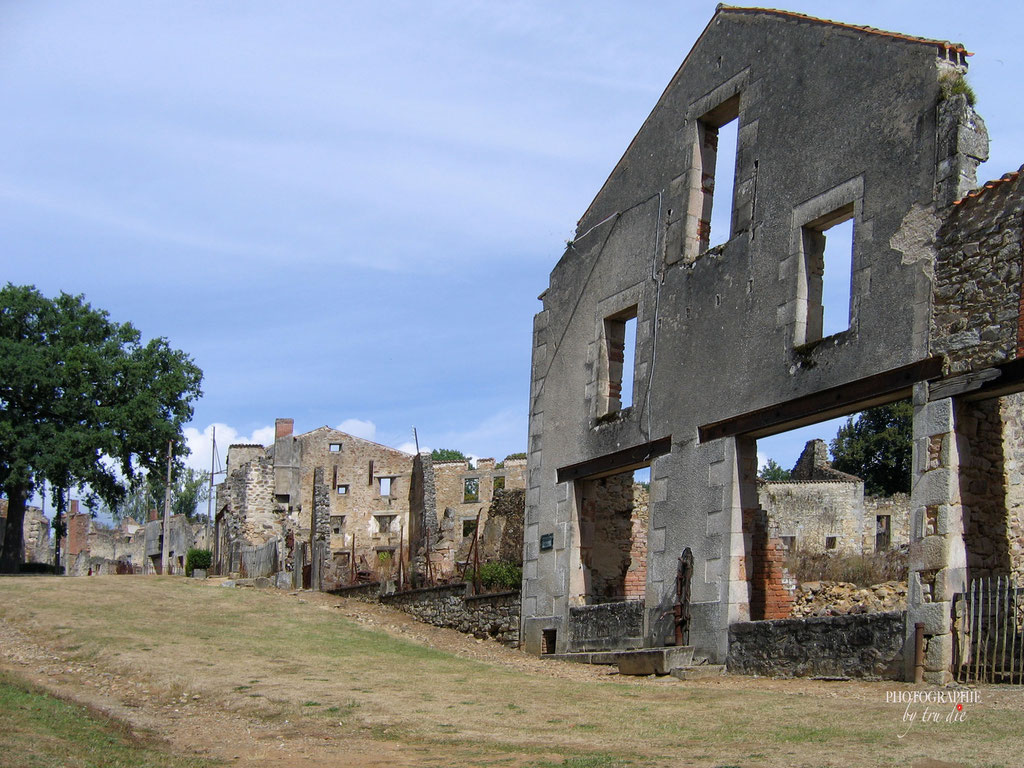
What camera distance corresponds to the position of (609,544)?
20.1 m

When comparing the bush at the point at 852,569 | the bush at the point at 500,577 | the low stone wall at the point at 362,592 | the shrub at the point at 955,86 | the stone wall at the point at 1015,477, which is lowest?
the low stone wall at the point at 362,592

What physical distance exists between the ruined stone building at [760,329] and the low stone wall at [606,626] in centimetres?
4

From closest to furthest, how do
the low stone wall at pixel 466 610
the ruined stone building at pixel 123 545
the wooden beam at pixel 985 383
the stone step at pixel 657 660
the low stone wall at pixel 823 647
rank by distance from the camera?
the wooden beam at pixel 985 383
the low stone wall at pixel 823 647
the stone step at pixel 657 660
the low stone wall at pixel 466 610
the ruined stone building at pixel 123 545

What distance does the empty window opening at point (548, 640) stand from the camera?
774 inches

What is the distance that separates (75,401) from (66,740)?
2864 cm

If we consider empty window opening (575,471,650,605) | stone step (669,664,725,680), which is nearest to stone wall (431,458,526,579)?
empty window opening (575,471,650,605)

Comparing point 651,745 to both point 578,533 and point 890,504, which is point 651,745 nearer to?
point 578,533

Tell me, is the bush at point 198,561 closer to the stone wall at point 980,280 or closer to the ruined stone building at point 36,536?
the ruined stone building at point 36,536

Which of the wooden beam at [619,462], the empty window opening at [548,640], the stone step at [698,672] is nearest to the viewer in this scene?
the stone step at [698,672]

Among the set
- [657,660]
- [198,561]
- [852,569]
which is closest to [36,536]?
[198,561]

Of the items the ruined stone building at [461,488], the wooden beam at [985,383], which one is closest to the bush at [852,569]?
the wooden beam at [985,383]

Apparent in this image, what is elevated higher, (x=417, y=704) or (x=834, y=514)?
(x=834, y=514)

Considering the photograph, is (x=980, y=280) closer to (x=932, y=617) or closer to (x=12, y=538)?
(x=932, y=617)

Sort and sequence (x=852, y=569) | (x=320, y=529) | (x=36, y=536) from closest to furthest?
1. (x=852, y=569)
2. (x=320, y=529)
3. (x=36, y=536)
